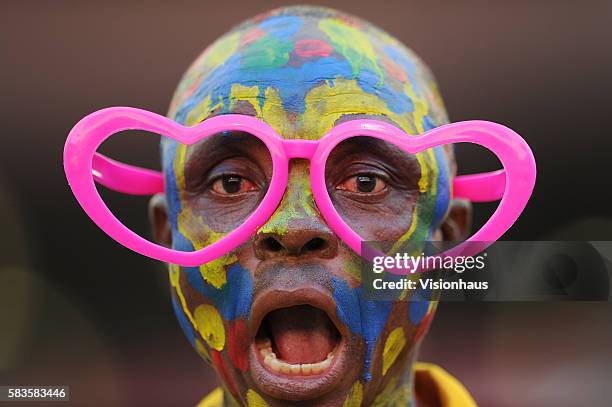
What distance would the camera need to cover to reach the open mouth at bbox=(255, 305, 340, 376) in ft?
5.64

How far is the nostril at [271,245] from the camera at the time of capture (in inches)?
66.2

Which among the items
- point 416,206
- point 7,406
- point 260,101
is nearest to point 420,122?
point 416,206

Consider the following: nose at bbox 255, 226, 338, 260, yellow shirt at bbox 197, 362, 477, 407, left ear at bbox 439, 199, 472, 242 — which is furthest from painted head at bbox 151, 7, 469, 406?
yellow shirt at bbox 197, 362, 477, 407

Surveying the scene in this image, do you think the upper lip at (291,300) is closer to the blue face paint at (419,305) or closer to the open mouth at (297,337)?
the open mouth at (297,337)

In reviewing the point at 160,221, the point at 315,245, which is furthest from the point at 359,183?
the point at 160,221

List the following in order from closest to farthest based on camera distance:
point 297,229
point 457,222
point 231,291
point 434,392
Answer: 1. point 297,229
2. point 231,291
3. point 457,222
4. point 434,392

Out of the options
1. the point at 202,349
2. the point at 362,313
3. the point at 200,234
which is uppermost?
the point at 200,234

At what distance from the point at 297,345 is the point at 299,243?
9.5 inches

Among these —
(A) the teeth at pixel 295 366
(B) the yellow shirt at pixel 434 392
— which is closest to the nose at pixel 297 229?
(A) the teeth at pixel 295 366

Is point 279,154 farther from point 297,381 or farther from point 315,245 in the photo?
point 297,381

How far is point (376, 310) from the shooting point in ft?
5.74

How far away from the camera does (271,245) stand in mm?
1688

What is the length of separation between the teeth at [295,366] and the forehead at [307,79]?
491 millimetres

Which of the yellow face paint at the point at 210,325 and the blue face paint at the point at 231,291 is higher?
the blue face paint at the point at 231,291
